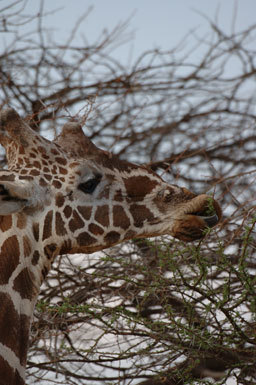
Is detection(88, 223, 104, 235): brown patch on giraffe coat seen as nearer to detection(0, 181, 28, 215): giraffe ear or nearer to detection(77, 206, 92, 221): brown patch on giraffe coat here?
detection(77, 206, 92, 221): brown patch on giraffe coat

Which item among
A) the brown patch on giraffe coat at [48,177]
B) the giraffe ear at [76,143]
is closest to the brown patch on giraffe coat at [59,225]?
the brown patch on giraffe coat at [48,177]

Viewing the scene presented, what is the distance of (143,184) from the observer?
388 centimetres

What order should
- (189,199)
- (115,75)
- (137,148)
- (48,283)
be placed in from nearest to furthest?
(189,199), (48,283), (115,75), (137,148)

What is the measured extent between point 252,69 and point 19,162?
14.8 feet

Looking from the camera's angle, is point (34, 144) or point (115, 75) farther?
point (115, 75)

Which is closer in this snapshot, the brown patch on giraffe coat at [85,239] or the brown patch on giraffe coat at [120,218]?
the brown patch on giraffe coat at [85,239]

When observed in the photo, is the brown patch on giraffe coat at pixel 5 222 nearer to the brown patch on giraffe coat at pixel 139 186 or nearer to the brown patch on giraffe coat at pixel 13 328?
the brown patch on giraffe coat at pixel 13 328

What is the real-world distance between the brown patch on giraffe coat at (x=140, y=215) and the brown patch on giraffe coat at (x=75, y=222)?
1.04 feet

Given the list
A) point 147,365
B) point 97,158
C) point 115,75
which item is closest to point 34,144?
point 97,158

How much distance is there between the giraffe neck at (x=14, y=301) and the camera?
3268 millimetres

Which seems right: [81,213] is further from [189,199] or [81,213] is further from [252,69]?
[252,69]

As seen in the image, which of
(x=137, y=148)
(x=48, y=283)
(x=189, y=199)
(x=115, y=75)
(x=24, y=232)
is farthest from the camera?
(x=137, y=148)

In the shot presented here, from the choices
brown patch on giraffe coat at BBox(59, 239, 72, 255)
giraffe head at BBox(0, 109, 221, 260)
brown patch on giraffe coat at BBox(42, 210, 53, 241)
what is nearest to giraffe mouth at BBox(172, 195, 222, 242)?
giraffe head at BBox(0, 109, 221, 260)

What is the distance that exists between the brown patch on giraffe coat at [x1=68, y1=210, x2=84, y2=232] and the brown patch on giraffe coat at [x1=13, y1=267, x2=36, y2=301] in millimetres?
349
